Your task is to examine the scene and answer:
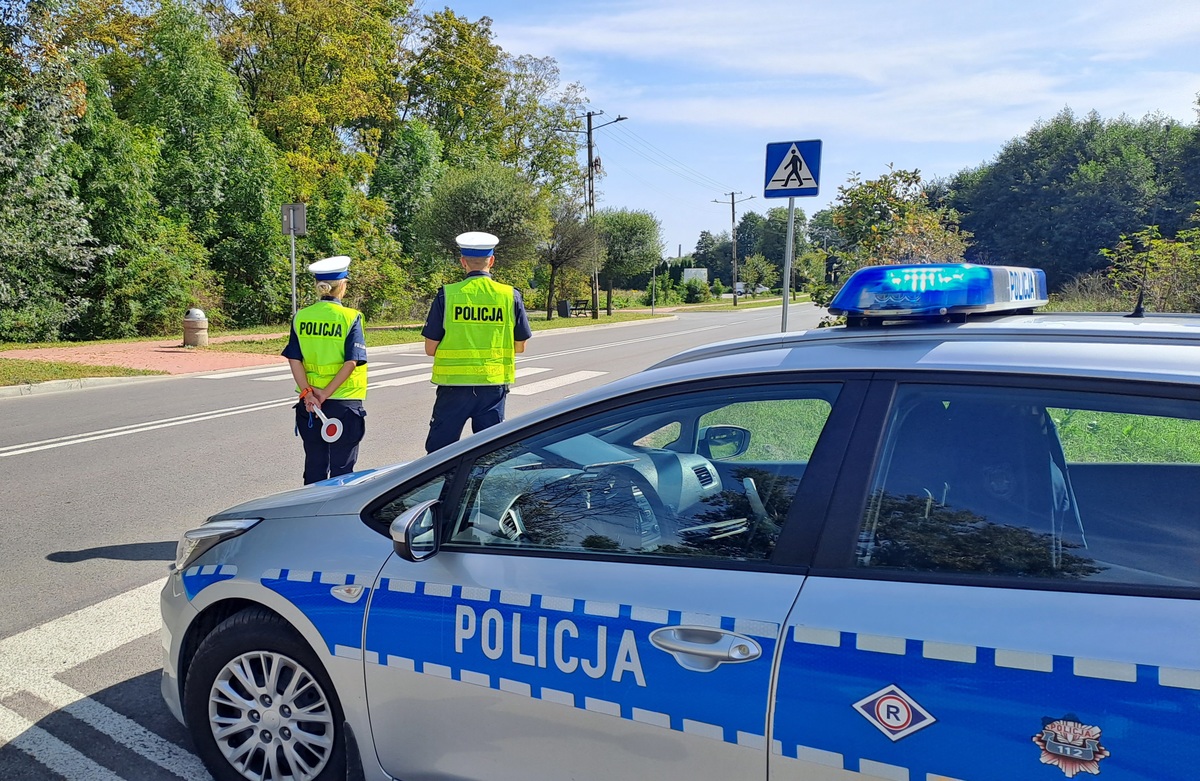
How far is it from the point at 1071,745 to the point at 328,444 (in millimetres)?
4429

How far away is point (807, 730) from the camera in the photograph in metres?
1.76

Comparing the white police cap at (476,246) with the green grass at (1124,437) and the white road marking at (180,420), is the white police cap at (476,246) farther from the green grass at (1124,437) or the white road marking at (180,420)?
the white road marking at (180,420)

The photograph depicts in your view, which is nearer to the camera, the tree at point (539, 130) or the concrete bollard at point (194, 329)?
the concrete bollard at point (194, 329)

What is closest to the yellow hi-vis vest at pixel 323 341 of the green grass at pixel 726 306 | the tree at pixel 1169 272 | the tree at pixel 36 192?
the tree at pixel 1169 272

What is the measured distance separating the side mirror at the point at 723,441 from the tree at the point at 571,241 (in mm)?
34678

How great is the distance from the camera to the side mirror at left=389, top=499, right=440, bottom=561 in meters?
2.27

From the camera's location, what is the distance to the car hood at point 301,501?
275cm

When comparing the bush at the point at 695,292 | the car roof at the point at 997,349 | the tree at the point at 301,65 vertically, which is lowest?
the car roof at the point at 997,349

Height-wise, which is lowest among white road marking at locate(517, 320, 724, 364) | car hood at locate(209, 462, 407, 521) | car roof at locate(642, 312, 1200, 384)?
white road marking at locate(517, 320, 724, 364)

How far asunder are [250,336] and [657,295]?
143 ft

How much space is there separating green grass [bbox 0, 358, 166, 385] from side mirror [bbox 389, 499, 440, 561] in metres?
13.2

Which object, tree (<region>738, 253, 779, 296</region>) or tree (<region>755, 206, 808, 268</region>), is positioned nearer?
tree (<region>738, 253, 779, 296</region>)

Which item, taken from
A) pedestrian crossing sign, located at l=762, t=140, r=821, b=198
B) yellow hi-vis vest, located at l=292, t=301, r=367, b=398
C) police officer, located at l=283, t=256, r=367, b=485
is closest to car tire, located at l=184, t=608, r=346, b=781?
police officer, located at l=283, t=256, r=367, b=485

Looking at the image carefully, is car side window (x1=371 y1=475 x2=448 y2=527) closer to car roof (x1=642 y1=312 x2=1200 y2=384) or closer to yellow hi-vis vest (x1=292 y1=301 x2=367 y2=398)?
car roof (x1=642 y1=312 x2=1200 y2=384)
